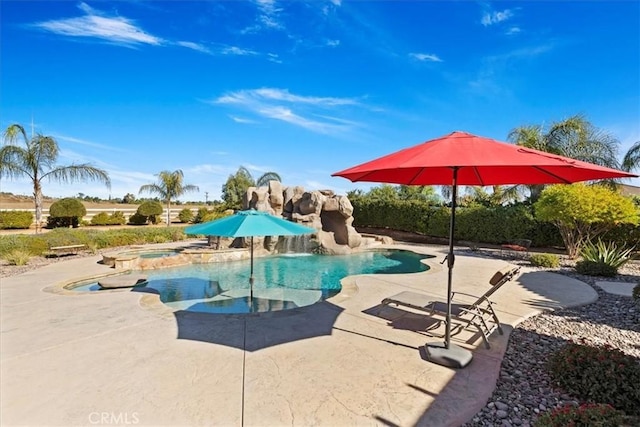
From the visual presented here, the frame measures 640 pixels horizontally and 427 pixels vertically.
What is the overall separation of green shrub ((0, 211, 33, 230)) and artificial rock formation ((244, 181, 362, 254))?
1956 cm

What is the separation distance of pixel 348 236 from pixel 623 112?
14.0 m

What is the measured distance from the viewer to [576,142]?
19750 mm

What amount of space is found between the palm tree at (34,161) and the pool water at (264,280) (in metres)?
14.3

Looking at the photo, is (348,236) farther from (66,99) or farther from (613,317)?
(66,99)

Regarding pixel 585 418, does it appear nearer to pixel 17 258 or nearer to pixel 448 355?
pixel 448 355

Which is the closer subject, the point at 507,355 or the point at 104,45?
the point at 507,355

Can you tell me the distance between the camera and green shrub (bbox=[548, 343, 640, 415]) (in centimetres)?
341

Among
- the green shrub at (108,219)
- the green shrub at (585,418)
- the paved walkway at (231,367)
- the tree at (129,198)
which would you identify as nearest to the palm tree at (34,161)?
the green shrub at (108,219)

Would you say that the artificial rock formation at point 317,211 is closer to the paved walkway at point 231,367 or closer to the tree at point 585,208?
the tree at point 585,208

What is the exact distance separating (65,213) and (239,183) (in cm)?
1746

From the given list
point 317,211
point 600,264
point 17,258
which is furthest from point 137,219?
point 600,264

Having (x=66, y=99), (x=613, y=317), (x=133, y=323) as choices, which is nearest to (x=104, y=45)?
(x=66, y=99)

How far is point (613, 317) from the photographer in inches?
255

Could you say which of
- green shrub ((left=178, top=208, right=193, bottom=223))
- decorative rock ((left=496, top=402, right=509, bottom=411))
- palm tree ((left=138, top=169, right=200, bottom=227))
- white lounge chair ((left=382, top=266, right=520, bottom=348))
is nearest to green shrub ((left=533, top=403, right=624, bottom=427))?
decorative rock ((left=496, top=402, right=509, bottom=411))
